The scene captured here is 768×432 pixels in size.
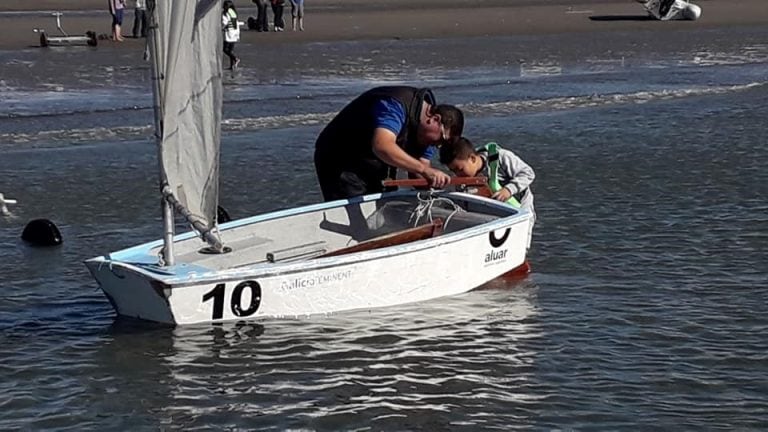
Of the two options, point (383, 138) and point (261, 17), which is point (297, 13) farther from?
point (383, 138)

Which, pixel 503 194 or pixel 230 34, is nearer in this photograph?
pixel 503 194

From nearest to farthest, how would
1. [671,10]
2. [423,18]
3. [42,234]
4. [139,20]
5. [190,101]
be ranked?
[190,101] < [42,234] < [139,20] < [671,10] < [423,18]

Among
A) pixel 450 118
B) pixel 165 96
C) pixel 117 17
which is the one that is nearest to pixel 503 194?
pixel 450 118

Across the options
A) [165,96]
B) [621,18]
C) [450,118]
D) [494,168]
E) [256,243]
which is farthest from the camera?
[621,18]

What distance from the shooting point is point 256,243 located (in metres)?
9.79

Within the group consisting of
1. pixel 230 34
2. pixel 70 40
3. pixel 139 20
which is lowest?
pixel 70 40

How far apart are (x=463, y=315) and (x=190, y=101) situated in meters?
2.39

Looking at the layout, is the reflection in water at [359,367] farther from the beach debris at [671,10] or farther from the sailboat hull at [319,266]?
the beach debris at [671,10]

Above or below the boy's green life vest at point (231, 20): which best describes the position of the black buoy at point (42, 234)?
below

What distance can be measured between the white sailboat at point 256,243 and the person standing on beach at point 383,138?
21cm

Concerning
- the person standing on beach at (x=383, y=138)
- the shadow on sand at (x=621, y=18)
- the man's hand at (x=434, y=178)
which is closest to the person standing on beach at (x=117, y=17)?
the shadow on sand at (x=621, y=18)

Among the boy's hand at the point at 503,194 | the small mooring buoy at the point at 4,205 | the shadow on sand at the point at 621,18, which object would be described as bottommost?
the shadow on sand at the point at 621,18

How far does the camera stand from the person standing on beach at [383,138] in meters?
9.35

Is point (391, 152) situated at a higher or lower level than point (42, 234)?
higher
